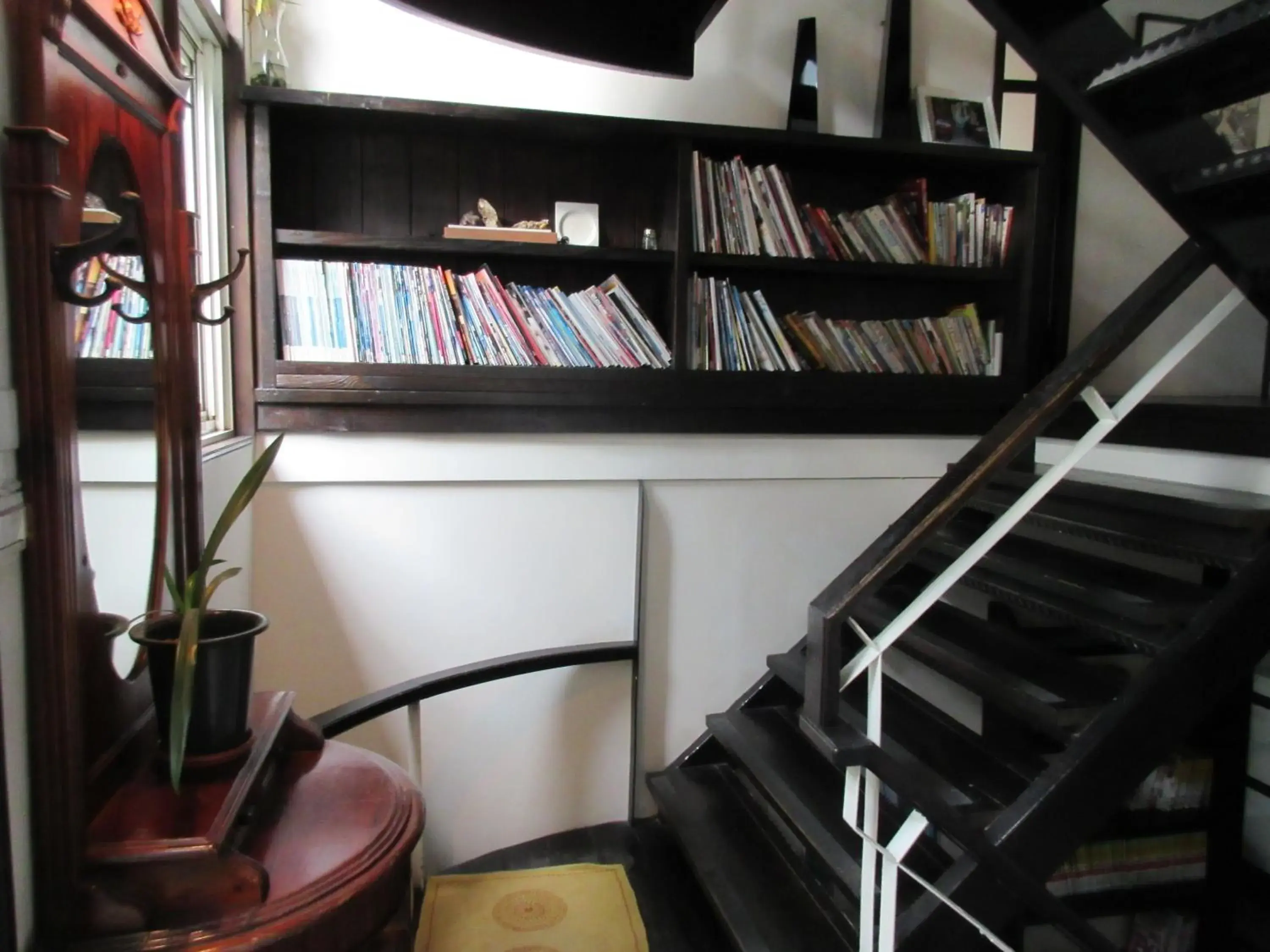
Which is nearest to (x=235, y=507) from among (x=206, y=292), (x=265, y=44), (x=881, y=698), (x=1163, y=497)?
(x=206, y=292)

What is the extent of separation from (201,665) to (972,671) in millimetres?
1663

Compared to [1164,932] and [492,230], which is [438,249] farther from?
[1164,932]

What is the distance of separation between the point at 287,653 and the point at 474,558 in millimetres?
544

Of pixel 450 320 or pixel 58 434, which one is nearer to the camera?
pixel 58 434

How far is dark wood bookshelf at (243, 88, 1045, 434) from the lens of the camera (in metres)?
2.05

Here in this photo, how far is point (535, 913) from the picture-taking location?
2.00 metres

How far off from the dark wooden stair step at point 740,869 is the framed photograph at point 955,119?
6.53 ft

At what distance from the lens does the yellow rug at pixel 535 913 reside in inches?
74.1

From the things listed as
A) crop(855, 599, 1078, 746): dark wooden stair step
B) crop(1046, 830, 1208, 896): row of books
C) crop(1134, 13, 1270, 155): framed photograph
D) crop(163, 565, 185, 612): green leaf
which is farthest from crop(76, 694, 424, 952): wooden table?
crop(1134, 13, 1270, 155): framed photograph

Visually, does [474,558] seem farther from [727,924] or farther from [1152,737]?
[1152,737]

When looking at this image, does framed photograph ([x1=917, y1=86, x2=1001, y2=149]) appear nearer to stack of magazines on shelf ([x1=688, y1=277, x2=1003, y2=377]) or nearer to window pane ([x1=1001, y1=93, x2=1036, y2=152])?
window pane ([x1=1001, y1=93, x2=1036, y2=152])

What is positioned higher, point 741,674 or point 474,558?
point 474,558

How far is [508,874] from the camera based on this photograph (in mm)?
2166

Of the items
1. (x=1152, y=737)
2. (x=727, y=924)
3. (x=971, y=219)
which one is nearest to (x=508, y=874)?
(x=727, y=924)
